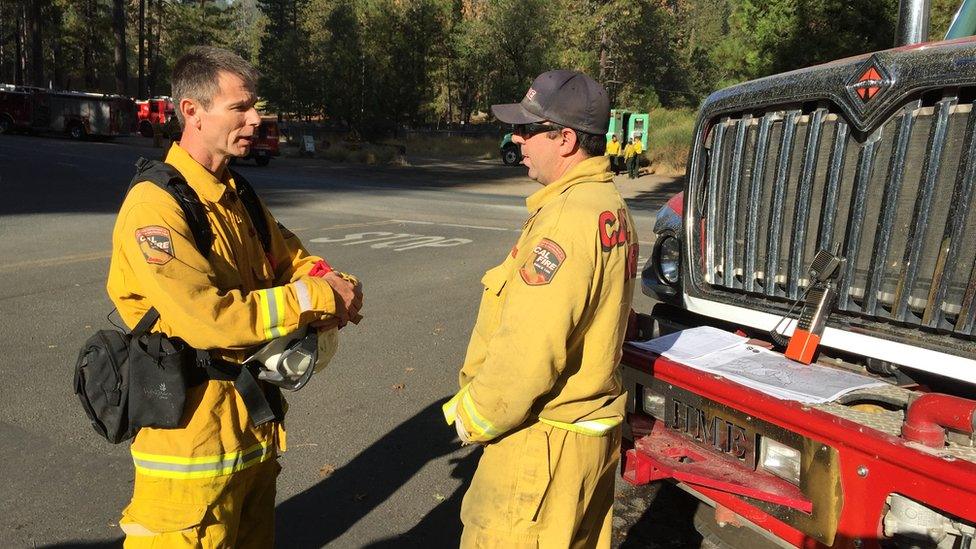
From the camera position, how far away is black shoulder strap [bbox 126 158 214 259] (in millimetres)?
2283

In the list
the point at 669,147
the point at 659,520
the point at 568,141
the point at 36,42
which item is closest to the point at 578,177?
the point at 568,141

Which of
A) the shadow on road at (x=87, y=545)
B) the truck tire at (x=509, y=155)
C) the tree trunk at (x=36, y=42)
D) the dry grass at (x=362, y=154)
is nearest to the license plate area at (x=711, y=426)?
the shadow on road at (x=87, y=545)

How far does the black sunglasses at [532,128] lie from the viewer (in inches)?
94.0

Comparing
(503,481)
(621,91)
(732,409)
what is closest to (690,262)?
(732,409)

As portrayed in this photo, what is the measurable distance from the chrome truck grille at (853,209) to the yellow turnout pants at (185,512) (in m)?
2.22

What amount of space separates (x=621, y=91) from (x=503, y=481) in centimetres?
4695

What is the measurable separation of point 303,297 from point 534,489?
862mm

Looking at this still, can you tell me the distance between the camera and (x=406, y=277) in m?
9.04

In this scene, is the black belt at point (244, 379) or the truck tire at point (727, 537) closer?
the black belt at point (244, 379)

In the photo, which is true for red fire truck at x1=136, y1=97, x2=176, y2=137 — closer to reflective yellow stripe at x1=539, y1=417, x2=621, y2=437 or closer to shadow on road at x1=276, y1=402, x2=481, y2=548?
shadow on road at x1=276, y1=402, x2=481, y2=548

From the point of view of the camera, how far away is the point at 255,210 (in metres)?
2.77

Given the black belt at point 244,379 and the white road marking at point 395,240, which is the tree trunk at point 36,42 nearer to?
the white road marking at point 395,240

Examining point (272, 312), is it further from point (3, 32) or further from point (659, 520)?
point (3, 32)

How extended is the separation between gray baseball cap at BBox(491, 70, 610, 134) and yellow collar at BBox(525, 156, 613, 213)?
96 mm
